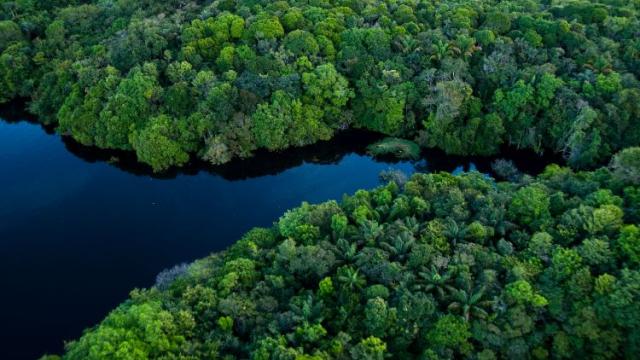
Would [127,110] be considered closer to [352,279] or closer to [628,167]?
[352,279]

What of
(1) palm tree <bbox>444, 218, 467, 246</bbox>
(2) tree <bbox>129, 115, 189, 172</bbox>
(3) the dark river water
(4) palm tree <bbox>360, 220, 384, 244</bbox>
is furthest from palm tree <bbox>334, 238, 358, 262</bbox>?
(2) tree <bbox>129, 115, 189, 172</bbox>

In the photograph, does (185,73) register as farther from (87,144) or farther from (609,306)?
(609,306)

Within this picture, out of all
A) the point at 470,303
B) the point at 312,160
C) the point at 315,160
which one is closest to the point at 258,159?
the point at 312,160

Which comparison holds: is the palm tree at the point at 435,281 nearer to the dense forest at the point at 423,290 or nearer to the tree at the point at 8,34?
the dense forest at the point at 423,290

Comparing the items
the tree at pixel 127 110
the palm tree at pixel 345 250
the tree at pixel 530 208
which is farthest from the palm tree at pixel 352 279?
the tree at pixel 127 110

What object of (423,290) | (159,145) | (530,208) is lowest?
(159,145)

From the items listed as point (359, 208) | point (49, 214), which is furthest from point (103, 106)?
point (359, 208)
